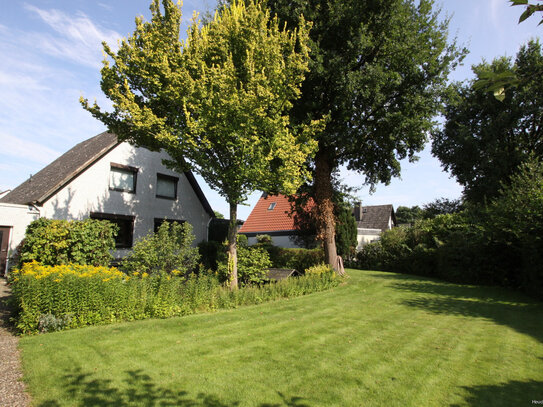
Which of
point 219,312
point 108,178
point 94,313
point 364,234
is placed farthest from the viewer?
point 364,234

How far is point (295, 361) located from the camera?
5699 millimetres

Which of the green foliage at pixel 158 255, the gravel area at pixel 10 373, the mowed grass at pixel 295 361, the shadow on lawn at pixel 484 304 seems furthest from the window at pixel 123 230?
the shadow on lawn at pixel 484 304

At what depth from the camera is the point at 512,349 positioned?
20.9 feet

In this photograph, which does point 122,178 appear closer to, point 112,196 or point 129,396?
point 112,196

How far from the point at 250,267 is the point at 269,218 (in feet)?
62.5

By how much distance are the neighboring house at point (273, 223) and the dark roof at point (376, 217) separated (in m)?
12.6

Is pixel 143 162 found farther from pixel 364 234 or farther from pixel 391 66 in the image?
pixel 364 234

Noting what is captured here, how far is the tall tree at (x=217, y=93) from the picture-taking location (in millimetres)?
10562

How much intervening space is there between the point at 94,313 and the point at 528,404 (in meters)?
8.58

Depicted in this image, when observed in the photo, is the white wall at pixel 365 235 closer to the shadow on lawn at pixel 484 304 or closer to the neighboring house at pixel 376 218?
the neighboring house at pixel 376 218

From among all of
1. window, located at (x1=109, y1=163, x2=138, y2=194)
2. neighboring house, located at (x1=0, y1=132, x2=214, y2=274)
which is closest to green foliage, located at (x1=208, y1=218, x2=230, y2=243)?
neighboring house, located at (x1=0, y1=132, x2=214, y2=274)

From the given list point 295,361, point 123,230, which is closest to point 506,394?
point 295,361

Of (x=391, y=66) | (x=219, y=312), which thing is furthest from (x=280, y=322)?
(x=391, y=66)

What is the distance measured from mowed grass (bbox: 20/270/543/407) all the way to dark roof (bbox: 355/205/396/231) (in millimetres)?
30706
